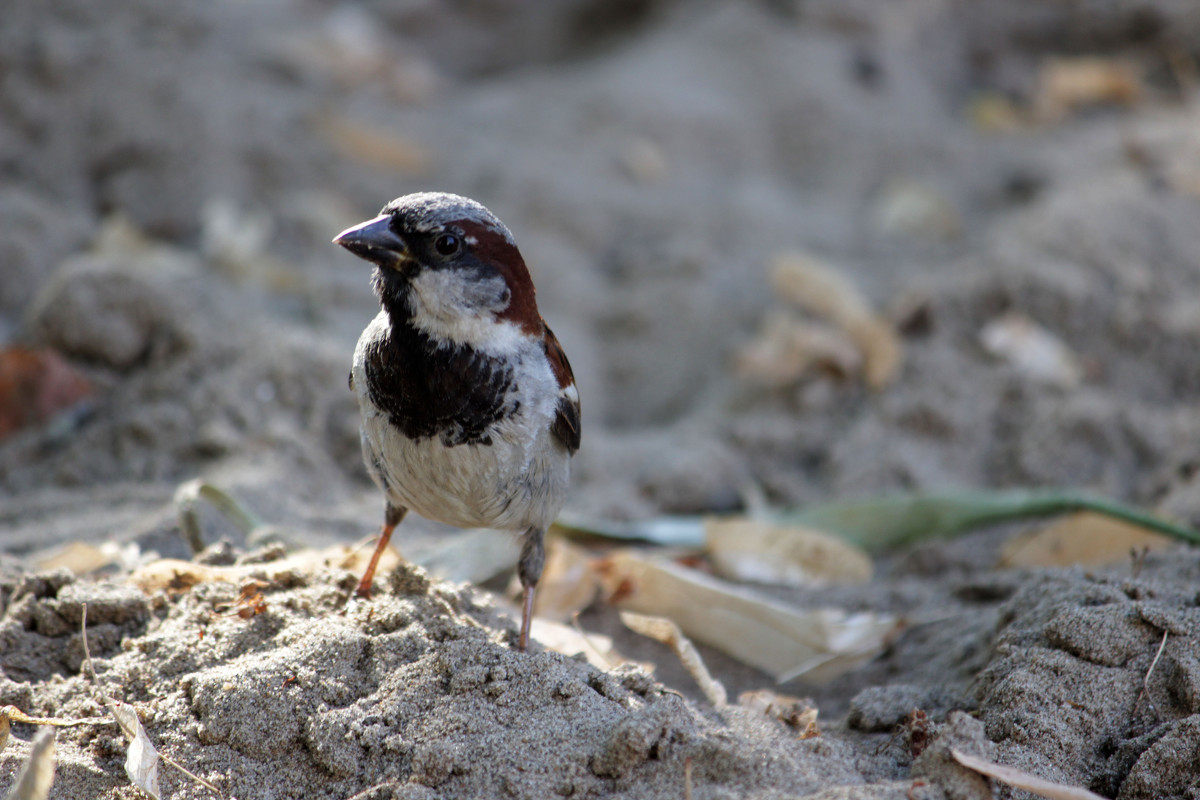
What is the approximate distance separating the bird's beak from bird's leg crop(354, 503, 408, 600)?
783 millimetres

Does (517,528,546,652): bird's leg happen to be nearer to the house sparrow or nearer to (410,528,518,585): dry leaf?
the house sparrow

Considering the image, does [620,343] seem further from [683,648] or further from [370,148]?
[683,648]

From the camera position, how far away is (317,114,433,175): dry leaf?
634 centimetres

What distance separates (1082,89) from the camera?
7.98 m

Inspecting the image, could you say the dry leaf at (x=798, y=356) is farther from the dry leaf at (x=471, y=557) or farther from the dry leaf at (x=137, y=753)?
the dry leaf at (x=137, y=753)

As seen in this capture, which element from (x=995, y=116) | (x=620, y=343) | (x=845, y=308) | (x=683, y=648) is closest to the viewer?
(x=683, y=648)

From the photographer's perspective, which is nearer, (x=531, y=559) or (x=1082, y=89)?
(x=531, y=559)

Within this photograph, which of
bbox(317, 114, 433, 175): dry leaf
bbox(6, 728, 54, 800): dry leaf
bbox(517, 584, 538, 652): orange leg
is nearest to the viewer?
bbox(6, 728, 54, 800): dry leaf

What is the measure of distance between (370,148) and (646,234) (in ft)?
5.94

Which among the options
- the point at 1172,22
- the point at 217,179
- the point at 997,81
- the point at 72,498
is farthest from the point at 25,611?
the point at 1172,22

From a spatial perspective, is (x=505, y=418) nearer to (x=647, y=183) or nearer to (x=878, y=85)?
(x=647, y=183)

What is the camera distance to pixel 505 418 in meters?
2.69

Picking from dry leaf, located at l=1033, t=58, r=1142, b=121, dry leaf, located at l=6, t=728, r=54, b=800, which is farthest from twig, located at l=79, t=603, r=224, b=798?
dry leaf, located at l=1033, t=58, r=1142, b=121

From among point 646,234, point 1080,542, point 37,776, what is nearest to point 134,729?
point 37,776
